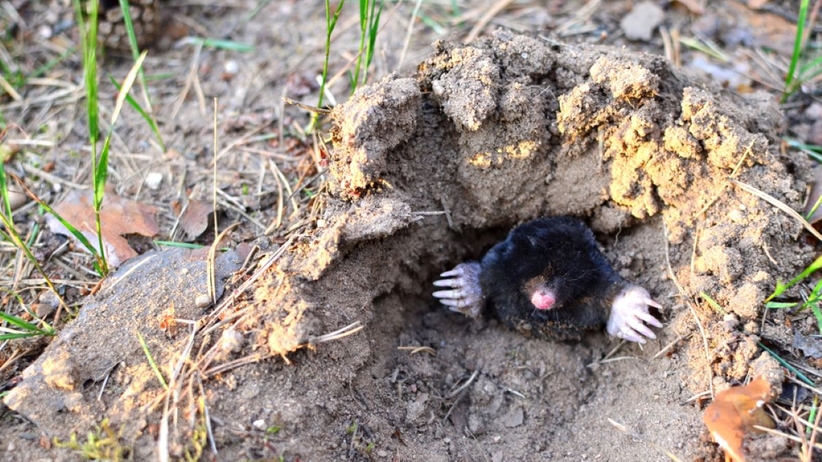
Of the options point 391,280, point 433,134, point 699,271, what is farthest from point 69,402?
point 699,271

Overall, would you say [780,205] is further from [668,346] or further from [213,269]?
[213,269]

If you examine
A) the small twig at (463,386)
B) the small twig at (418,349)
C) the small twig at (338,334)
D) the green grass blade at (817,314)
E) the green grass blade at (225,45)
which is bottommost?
the small twig at (463,386)

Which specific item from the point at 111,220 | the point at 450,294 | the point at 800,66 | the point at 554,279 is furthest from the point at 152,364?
the point at 800,66

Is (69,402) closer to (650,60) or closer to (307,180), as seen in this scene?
(307,180)

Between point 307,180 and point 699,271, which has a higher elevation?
point 307,180

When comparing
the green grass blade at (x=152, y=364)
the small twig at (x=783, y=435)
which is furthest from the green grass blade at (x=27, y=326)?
the small twig at (x=783, y=435)

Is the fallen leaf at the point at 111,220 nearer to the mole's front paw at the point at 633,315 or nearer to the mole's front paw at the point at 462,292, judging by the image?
the mole's front paw at the point at 462,292
